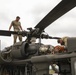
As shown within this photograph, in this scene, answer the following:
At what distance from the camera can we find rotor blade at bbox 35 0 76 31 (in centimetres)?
367

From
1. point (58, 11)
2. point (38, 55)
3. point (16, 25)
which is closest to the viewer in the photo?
point (58, 11)

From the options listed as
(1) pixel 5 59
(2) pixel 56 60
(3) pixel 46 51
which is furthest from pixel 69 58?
(1) pixel 5 59

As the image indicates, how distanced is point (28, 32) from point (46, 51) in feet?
3.49

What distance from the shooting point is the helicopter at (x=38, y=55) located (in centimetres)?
411

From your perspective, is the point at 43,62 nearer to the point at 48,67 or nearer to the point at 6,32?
the point at 48,67

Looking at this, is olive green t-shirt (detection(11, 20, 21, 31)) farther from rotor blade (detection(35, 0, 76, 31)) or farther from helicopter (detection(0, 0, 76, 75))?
rotor blade (detection(35, 0, 76, 31))

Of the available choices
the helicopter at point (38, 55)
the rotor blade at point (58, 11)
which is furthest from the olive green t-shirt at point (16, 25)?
the rotor blade at point (58, 11)

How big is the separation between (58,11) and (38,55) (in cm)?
187

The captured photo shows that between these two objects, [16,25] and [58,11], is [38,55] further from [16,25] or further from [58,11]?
[16,25]

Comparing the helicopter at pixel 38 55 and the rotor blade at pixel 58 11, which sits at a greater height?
the rotor blade at pixel 58 11

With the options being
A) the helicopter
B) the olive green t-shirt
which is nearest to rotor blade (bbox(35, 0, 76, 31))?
the helicopter

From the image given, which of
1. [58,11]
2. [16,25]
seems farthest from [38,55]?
[16,25]

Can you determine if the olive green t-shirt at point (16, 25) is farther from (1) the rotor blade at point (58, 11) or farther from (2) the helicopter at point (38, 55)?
(1) the rotor blade at point (58, 11)

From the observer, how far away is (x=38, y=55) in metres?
5.61
